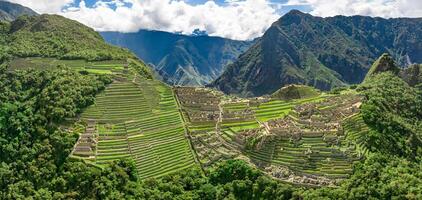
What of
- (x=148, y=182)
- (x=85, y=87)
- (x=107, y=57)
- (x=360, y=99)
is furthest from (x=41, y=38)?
(x=360, y=99)

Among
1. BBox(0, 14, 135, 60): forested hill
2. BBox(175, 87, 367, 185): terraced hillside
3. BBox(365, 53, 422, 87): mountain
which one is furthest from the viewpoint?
BBox(365, 53, 422, 87): mountain

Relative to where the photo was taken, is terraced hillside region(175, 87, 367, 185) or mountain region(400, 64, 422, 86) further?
mountain region(400, 64, 422, 86)

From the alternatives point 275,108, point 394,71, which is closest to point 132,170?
point 275,108

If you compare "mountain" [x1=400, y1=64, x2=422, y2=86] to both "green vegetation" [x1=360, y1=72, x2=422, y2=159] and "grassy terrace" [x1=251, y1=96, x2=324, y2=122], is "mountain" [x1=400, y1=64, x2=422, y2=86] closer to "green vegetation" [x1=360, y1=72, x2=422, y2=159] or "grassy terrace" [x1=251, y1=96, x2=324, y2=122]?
"green vegetation" [x1=360, y1=72, x2=422, y2=159]

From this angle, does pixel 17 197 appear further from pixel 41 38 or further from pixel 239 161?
pixel 41 38

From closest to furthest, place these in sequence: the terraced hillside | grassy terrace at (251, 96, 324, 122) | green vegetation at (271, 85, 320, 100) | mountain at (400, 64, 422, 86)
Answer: the terraced hillside
grassy terrace at (251, 96, 324, 122)
green vegetation at (271, 85, 320, 100)
mountain at (400, 64, 422, 86)

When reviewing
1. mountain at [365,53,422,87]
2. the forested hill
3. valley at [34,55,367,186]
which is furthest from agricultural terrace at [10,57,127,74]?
mountain at [365,53,422,87]

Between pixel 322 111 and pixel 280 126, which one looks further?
pixel 322 111
